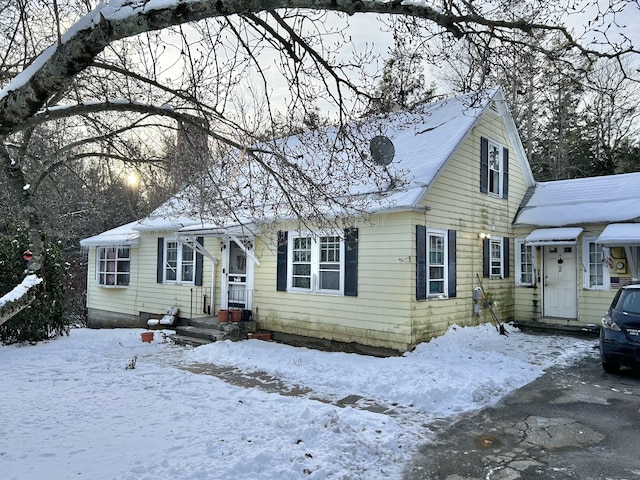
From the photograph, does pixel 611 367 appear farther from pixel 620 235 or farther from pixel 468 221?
pixel 468 221

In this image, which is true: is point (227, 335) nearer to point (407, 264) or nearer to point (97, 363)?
point (97, 363)

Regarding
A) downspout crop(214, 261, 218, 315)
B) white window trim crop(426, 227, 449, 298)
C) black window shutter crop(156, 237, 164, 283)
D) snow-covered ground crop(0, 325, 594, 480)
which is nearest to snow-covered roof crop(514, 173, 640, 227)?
snow-covered ground crop(0, 325, 594, 480)

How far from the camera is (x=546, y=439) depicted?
5152 mm

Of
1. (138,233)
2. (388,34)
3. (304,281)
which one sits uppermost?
Answer: (388,34)

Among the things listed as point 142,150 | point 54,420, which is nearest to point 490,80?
point 142,150

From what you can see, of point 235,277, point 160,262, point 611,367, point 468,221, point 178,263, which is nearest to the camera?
point 611,367

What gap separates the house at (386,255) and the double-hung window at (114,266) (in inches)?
8.7

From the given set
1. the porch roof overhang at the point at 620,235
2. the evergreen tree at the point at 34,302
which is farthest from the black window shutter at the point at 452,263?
the evergreen tree at the point at 34,302

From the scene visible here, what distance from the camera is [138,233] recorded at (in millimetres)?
15172

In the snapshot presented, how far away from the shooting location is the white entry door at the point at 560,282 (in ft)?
40.4

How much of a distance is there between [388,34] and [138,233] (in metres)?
12.8

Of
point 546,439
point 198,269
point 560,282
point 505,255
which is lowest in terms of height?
point 546,439

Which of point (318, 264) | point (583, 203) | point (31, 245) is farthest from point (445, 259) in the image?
point (31, 245)

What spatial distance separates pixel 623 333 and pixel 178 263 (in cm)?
1135
